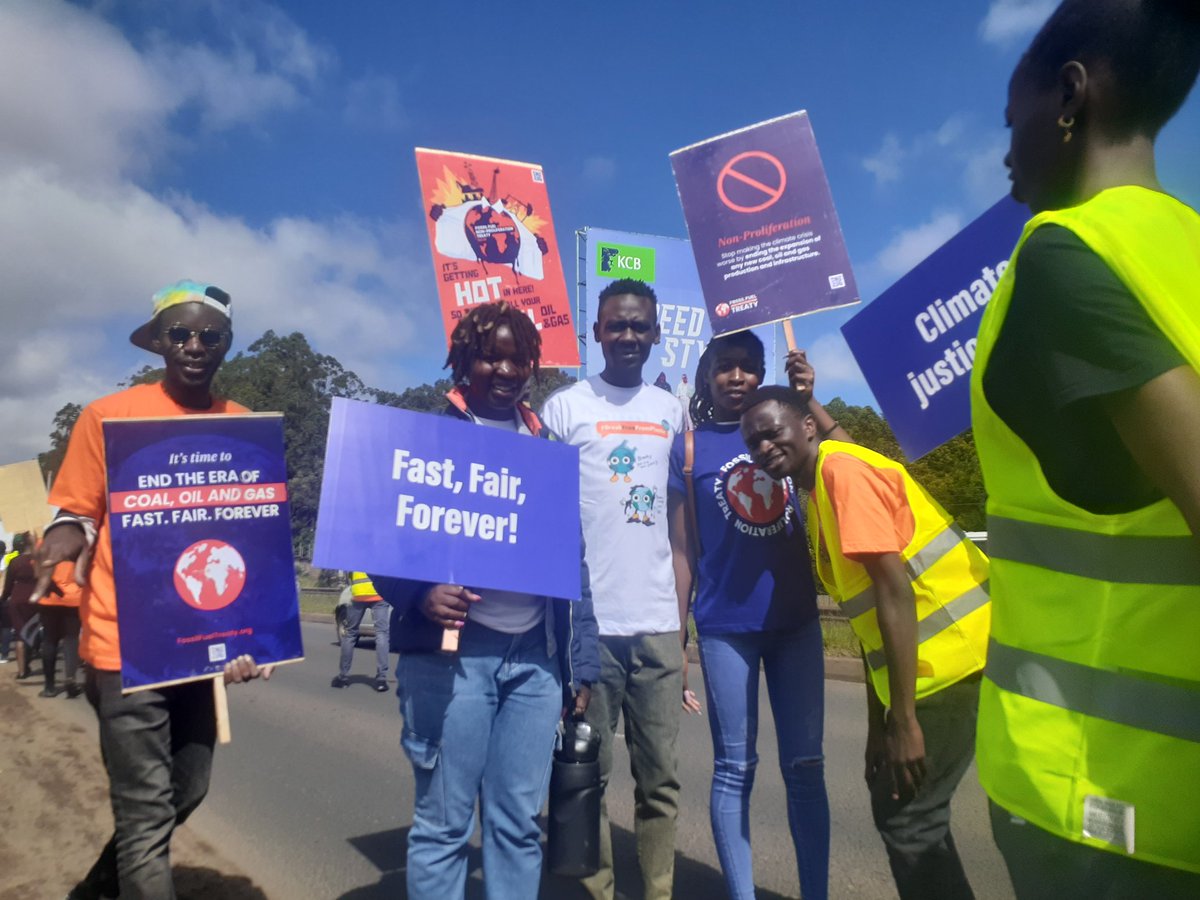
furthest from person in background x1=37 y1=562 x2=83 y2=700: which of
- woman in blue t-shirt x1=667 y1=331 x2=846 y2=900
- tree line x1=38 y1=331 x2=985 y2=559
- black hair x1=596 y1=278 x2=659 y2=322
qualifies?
tree line x1=38 y1=331 x2=985 y2=559

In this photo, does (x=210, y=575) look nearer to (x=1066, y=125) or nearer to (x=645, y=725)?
(x=645, y=725)

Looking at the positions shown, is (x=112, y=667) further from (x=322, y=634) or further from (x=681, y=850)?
(x=322, y=634)

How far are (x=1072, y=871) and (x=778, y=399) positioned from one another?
75.4 inches

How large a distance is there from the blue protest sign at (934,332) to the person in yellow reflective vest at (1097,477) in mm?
1746

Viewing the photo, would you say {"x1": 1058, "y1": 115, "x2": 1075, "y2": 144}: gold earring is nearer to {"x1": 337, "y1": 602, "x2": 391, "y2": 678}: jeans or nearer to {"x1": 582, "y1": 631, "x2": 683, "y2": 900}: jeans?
{"x1": 582, "y1": 631, "x2": 683, "y2": 900}: jeans

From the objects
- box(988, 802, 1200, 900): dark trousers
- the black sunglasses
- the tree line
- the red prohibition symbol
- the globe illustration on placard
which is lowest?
box(988, 802, 1200, 900): dark trousers

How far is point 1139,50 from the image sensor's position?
1.10 m

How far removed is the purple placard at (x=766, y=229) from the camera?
3.81m

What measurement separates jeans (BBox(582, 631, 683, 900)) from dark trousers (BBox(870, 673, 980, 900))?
101 centimetres

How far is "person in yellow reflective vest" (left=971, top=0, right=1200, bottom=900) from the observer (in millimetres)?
966

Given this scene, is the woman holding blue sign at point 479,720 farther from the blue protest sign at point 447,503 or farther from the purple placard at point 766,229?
the purple placard at point 766,229

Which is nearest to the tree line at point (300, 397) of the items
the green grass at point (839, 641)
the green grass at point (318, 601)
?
the green grass at point (318, 601)

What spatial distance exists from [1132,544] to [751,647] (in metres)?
2.17

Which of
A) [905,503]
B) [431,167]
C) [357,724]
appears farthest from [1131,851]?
[357,724]
